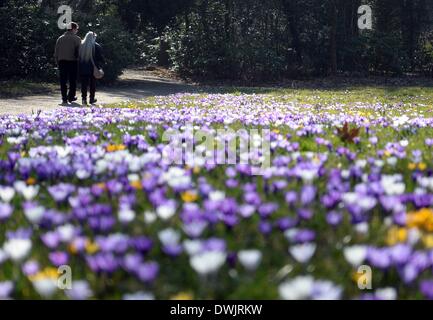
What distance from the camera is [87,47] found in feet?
45.3

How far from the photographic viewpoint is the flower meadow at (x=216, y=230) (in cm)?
Answer: 182

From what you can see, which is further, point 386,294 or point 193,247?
point 193,247

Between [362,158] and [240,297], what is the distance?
94.9 inches

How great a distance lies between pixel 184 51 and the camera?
30172 mm

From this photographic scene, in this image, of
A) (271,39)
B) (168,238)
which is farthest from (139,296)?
(271,39)

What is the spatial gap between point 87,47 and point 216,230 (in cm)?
1239

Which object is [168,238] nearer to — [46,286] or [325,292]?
[46,286]

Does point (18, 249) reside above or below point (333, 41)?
below

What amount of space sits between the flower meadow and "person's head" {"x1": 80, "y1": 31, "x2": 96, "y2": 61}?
34.8ft

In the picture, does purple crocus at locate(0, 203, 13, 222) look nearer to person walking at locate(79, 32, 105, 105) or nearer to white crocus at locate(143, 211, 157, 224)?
white crocus at locate(143, 211, 157, 224)

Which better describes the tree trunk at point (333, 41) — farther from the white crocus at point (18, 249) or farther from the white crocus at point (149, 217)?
the white crocus at point (18, 249)

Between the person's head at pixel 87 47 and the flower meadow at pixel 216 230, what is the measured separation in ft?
34.8

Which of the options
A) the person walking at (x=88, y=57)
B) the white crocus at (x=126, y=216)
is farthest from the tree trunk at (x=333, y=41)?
the white crocus at (x=126, y=216)

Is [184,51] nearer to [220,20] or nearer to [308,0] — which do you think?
[220,20]
